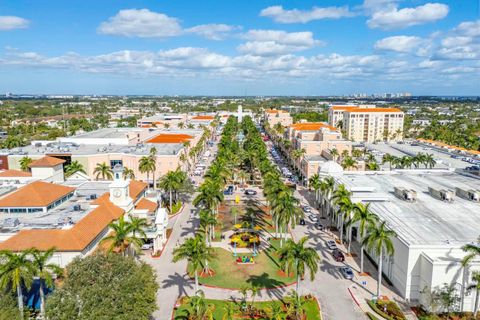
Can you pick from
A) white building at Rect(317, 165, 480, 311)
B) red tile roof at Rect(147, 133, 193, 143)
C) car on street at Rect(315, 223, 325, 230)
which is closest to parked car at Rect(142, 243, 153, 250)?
car on street at Rect(315, 223, 325, 230)

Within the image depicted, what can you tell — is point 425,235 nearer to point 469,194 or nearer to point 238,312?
point 469,194

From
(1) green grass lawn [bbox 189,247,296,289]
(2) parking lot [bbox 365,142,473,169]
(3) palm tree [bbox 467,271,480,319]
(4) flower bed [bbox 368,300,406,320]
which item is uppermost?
(2) parking lot [bbox 365,142,473,169]

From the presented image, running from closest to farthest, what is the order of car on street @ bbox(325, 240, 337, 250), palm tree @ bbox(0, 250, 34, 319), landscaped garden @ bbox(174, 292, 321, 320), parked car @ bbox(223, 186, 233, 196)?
palm tree @ bbox(0, 250, 34, 319)
landscaped garden @ bbox(174, 292, 321, 320)
car on street @ bbox(325, 240, 337, 250)
parked car @ bbox(223, 186, 233, 196)

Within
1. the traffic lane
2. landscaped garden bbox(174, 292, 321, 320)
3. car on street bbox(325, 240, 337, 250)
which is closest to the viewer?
landscaped garden bbox(174, 292, 321, 320)

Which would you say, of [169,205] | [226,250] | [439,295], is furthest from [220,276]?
[169,205]

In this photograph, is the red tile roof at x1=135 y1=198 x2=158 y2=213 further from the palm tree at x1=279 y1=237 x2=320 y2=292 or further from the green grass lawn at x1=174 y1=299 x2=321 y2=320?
the palm tree at x1=279 y1=237 x2=320 y2=292

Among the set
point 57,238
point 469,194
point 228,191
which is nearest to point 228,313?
point 57,238

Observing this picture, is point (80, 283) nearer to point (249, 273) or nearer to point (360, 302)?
point (249, 273)
